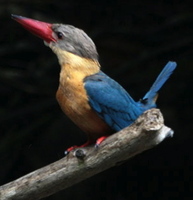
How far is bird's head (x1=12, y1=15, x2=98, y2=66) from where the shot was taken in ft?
12.3

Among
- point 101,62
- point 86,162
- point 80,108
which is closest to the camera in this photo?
point 86,162

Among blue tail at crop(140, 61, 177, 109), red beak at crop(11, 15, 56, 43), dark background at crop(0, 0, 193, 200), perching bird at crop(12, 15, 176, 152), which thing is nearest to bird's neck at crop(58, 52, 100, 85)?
perching bird at crop(12, 15, 176, 152)

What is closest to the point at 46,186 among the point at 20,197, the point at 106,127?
the point at 20,197

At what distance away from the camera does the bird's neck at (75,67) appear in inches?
144

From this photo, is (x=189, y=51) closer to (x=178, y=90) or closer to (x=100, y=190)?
(x=178, y=90)

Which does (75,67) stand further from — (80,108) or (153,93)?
(153,93)

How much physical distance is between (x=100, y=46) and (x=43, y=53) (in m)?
0.39

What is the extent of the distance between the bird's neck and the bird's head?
2cm

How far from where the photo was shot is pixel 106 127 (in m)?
3.63

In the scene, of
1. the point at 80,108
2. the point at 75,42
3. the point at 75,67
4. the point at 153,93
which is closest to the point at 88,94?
the point at 80,108

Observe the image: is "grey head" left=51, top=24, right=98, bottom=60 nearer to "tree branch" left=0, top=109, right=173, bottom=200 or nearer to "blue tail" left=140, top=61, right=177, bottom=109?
"blue tail" left=140, top=61, right=177, bottom=109

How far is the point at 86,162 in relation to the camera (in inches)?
134

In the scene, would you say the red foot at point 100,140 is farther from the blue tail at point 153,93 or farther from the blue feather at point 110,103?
the blue tail at point 153,93

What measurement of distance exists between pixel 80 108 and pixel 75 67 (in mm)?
229
